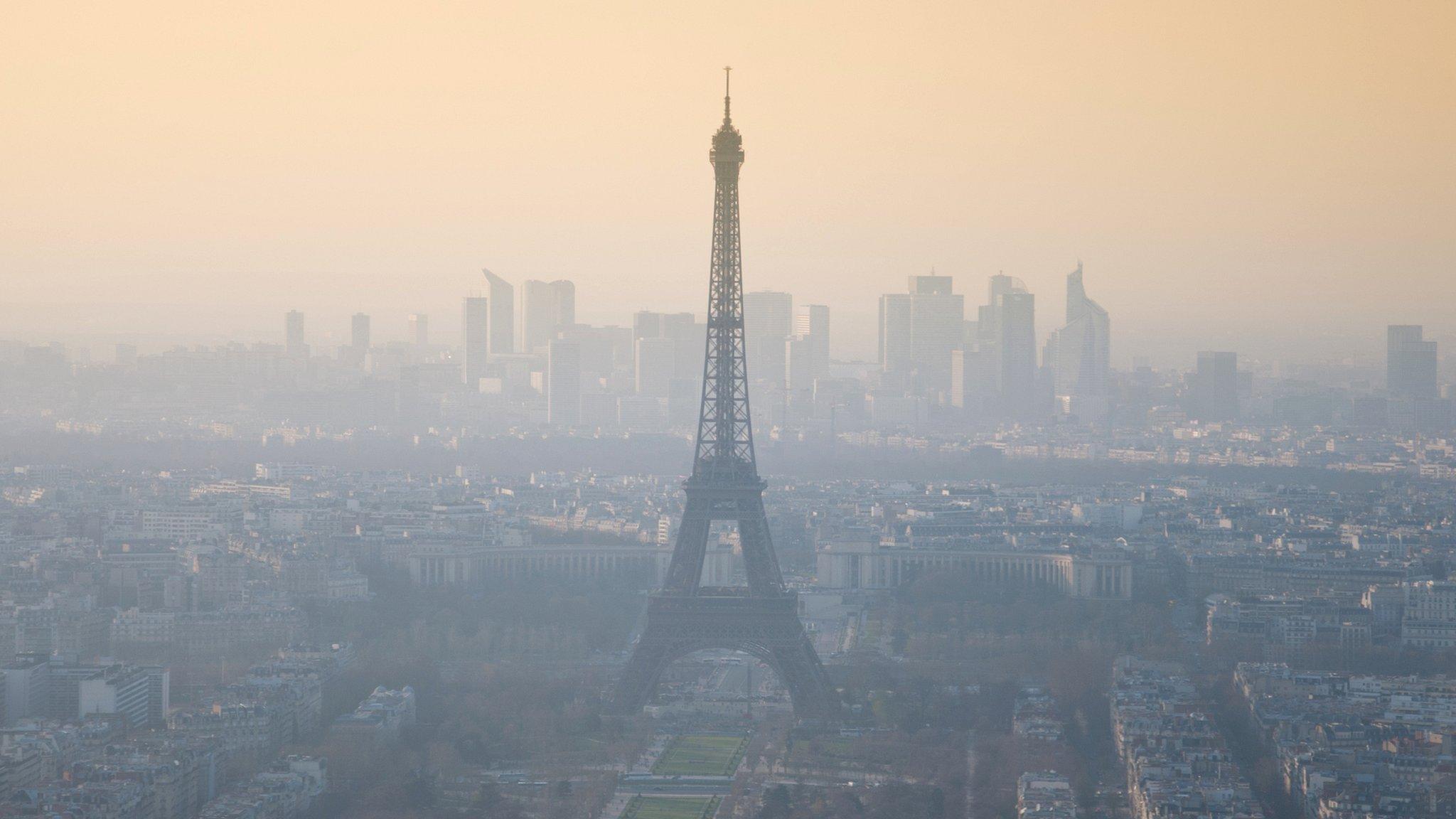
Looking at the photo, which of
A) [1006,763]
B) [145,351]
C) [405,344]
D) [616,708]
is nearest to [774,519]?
[616,708]

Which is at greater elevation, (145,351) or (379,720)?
(145,351)

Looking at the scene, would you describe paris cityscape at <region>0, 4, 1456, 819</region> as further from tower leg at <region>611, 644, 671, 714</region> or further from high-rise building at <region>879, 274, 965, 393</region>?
high-rise building at <region>879, 274, 965, 393</region>

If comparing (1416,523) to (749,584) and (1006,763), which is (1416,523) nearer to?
(749,584)

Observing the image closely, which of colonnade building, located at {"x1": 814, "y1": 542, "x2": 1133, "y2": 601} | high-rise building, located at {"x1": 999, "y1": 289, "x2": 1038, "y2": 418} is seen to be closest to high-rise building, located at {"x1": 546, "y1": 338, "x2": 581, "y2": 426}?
high-rise building, located at {"x1": 999, "y1": 289, "x2": 1038, "y2": 418}

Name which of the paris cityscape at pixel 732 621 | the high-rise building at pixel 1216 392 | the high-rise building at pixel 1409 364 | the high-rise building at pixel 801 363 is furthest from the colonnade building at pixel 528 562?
the high-rise building at pixel 801 363

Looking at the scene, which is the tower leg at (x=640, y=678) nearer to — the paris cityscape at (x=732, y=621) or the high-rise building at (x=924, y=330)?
the paris cityscape at (x=732, y=621)

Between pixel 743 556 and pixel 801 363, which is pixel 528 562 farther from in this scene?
pixel 801 363
